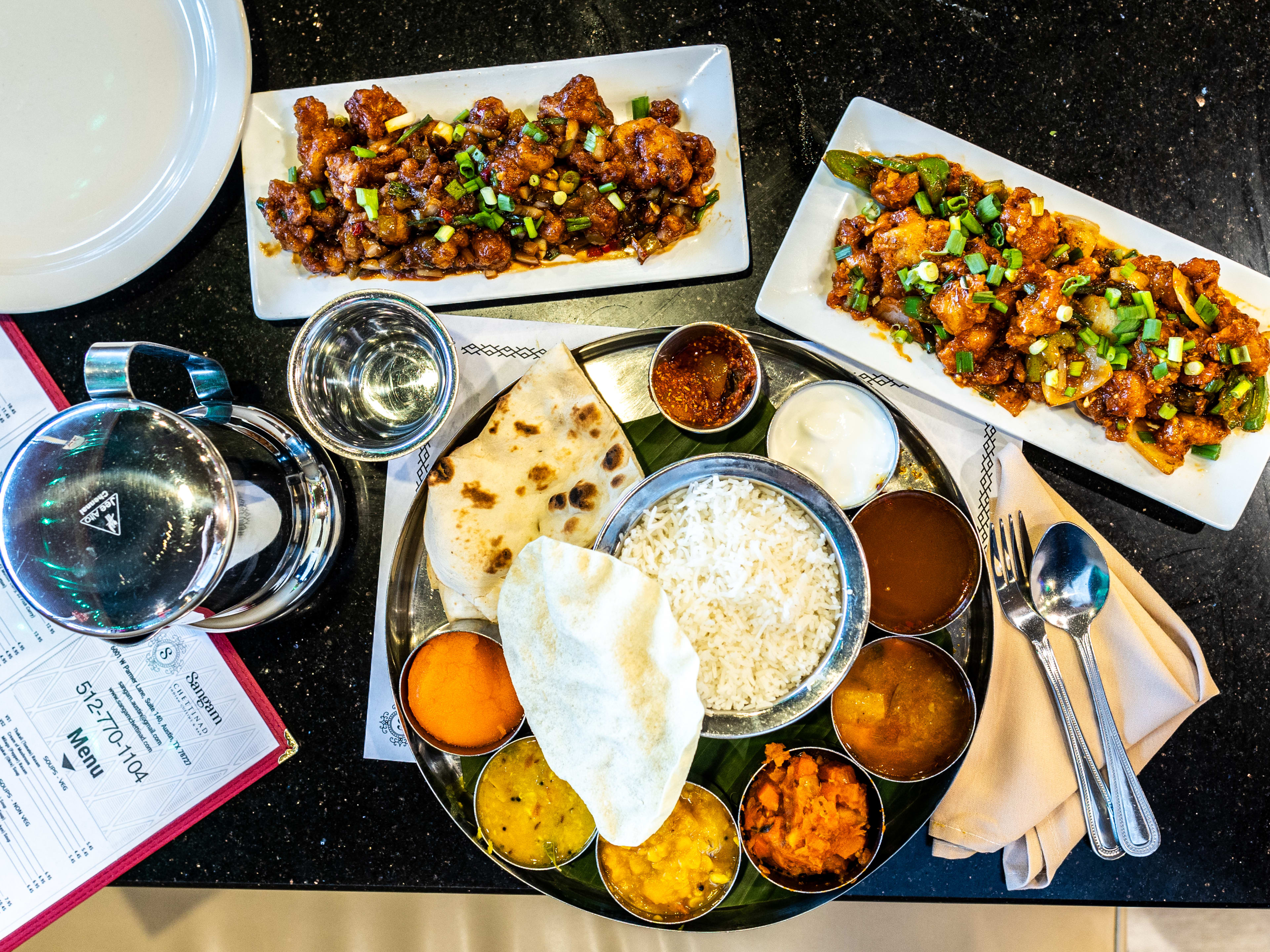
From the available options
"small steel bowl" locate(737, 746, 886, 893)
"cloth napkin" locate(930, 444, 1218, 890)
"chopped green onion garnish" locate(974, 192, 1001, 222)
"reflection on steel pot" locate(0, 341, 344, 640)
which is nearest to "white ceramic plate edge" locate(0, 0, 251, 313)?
"reflection on steel pot" locate(0, 341, 344, 640)

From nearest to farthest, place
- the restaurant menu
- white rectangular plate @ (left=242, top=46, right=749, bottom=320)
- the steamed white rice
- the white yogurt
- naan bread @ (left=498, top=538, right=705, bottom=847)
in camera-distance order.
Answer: naan bread @ (left=498, top=538, right=705, bottom=847), the steamed white rice, the white yogurt, white rectangular plate @ (left=242, top=46, right=749, bottom=320), the restaurant menu

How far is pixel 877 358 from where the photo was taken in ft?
5.88

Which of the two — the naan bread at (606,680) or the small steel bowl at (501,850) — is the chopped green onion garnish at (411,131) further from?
the small steel bowl at (501,850)

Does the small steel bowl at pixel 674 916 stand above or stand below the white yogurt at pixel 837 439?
below

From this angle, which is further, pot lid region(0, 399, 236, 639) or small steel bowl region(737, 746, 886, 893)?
small steel bowl region(737, 746, 886, 893)

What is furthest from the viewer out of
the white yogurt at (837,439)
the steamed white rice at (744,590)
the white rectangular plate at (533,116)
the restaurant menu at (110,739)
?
the restaurant menu at (110,739)

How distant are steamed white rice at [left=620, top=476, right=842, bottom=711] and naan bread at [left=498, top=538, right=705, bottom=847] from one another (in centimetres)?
Answer: 8

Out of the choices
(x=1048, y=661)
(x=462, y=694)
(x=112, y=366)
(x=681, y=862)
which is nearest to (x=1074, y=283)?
(x=1048, y=661)

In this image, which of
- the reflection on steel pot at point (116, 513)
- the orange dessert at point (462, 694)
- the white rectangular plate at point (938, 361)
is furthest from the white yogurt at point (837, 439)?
the reflection on steel pot at point (116, 513)

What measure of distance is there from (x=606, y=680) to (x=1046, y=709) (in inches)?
43.9

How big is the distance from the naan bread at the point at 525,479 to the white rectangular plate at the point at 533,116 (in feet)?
0.87

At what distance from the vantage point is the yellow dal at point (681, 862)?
5.46 ft

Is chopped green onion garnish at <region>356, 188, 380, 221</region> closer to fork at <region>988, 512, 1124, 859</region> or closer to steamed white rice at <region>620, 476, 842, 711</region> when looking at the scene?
steamed white rice at <region>620, 476, 842, 711</region>

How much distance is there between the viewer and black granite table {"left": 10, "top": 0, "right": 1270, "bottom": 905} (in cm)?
191
